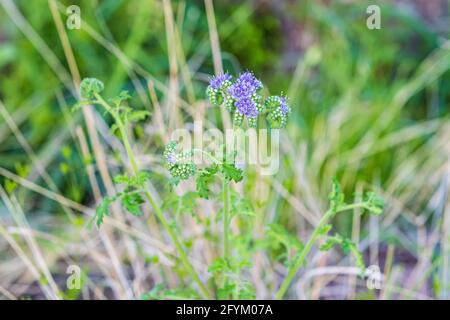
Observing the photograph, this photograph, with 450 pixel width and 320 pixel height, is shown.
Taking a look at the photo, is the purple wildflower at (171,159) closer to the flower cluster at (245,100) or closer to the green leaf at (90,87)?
the flower cluster at (245,100)

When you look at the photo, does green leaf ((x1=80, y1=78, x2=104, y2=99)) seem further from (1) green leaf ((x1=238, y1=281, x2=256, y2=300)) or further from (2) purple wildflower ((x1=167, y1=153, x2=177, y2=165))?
(1) green leaf ((x1=238, y1=281, x2=256, y2=300))

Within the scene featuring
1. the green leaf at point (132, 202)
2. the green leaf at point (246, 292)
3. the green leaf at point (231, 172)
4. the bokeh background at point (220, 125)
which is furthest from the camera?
the bokeh background at point (220, 125)

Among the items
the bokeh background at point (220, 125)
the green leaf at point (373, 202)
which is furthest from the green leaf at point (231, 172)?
the bokeh background at point (220, 125)

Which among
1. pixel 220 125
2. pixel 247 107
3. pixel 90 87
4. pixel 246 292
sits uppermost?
pixel 220 125

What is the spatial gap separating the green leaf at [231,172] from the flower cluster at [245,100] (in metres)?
0.10

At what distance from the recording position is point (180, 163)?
51.8 inches

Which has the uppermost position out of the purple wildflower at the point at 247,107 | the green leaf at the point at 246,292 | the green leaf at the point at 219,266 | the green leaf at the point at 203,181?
the purple wildflower at the point at 247,107

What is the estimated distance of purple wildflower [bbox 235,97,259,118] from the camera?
1343 mm

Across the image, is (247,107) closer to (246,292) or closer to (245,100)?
(245,100)

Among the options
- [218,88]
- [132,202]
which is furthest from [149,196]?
[218,88]

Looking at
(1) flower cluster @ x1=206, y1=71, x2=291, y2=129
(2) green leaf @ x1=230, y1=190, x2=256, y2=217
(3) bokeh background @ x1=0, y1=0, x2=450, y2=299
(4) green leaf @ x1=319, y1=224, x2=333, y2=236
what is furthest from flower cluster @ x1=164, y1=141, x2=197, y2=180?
(3) bokeh background @ x1=0, y1=0, x2=450, y2=299

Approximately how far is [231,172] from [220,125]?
1427 mm

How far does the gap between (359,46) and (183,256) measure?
1785mm

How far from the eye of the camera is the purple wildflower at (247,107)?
134 cm
